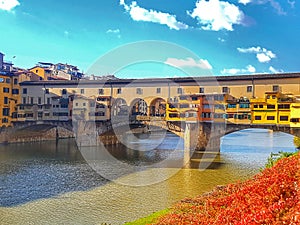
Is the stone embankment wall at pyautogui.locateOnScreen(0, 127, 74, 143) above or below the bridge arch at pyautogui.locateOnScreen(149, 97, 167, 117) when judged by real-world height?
below

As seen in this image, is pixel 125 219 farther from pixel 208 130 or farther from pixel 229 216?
pixel 208 130

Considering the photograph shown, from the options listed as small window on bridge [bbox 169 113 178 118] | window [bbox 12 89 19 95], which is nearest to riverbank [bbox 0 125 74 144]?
window [bbox 12 89 19 95]

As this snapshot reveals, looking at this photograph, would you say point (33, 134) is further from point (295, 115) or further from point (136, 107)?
point (295, 115)

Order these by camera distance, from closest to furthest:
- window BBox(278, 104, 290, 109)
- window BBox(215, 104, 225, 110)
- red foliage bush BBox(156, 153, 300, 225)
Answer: red foliage bush BBox(156, 153, 300, 225) → window BBox(278, 104, 290, 109) → window BBox(215, 104, 225, 110)

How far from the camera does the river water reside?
17844mm

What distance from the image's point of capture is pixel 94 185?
2462 centimetres

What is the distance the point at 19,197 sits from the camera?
2073 cm

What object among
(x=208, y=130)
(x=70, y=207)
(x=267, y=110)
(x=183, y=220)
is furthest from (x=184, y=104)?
(x=183, y=220)

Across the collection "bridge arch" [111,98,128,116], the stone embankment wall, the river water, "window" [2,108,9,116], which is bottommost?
the river water

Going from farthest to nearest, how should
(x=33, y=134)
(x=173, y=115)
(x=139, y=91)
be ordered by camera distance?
(x=33, y=134), (x=139, y=91), (x=173, y=115)

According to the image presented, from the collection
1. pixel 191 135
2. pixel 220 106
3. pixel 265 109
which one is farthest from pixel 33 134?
pixel 265 109

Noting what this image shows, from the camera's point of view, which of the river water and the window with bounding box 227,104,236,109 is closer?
the river water

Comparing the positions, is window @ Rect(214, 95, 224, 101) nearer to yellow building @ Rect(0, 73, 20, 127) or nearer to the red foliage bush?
the red foliage bush

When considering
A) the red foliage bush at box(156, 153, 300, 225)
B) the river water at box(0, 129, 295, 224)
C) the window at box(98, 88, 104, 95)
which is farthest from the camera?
the window at box(98, 88, 104, 95)
